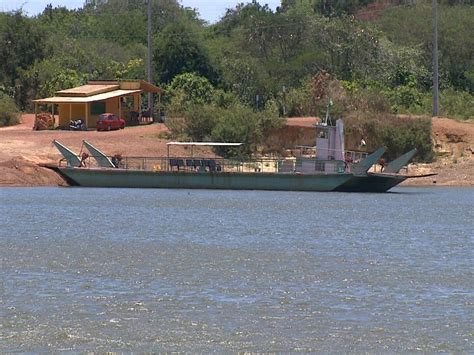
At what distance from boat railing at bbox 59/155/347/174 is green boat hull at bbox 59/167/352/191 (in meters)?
0.43

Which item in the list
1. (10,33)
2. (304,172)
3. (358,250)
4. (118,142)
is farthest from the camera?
(10,33)

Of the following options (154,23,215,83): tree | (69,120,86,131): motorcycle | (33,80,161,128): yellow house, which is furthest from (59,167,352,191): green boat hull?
(154,23,215,83): tree

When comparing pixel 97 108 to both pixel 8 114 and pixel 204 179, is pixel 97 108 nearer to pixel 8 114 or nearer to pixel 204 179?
pixel 8 114

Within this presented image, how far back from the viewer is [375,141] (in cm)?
7350

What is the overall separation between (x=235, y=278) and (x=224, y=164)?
35698mm

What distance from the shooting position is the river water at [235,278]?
22828 mm

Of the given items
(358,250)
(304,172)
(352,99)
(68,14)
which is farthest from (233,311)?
(68,14)

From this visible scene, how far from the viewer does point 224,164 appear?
65.6m

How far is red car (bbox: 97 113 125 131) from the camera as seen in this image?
7575cm

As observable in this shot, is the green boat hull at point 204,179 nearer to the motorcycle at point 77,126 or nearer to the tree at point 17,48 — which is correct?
the motorcycle at point 77,126

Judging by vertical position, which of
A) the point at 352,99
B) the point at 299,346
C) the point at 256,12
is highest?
the point at 256,12

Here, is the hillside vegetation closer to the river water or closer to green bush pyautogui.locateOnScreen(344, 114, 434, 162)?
green bush pyautogui.locateOnScreen(344, 114, 434, 162)

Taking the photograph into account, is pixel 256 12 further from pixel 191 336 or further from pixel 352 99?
pixel 191 336

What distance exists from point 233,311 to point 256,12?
105201 millimetres
